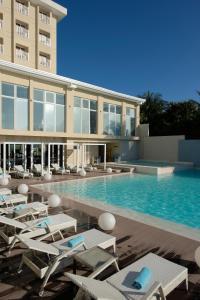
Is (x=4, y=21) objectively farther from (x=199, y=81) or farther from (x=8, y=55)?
(x=199, y=81)

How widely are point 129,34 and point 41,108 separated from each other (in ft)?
40.8

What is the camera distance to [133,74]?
121 ft

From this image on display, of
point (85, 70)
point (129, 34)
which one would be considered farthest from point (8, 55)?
point (129, 34)

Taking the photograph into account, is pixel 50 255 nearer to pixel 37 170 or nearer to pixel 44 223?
pixel 44 223

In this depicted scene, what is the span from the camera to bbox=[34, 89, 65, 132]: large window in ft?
65.3

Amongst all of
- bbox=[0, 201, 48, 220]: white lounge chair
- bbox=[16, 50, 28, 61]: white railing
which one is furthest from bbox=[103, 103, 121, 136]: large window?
bbox=[0, 201, 48, 220]: white lounge chair

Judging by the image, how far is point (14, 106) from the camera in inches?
729

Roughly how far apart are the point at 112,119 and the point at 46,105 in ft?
29.1

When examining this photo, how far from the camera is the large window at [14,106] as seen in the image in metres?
18.0

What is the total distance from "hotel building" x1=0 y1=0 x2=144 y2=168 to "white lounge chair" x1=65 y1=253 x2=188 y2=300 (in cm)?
1411

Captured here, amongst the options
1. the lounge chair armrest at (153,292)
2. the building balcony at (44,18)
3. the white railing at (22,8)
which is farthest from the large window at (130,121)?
the lounge chair armrest at (153,292)

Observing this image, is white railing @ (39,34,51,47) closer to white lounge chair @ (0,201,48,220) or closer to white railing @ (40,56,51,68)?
white railing @ (40,56,51,68)

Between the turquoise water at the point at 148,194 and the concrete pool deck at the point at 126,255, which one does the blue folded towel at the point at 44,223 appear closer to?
the concrete pool deck at the point at 126,255

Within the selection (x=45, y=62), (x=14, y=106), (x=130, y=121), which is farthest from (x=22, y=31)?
(x=130, y=121)
